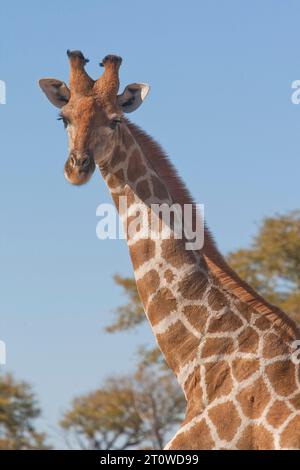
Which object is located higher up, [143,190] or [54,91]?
[54,91]

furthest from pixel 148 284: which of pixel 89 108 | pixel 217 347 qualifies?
pixel 89 108

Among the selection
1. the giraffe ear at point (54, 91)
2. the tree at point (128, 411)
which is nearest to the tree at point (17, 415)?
the tree at point (128, 411)

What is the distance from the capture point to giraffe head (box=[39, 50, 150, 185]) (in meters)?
10.4

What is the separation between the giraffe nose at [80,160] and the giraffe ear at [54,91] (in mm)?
1208

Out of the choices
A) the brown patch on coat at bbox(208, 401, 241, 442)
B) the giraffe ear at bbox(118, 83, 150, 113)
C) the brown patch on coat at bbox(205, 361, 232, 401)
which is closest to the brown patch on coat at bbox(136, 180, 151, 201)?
the giraffe ear at bbox(118, 83, 150, 113)

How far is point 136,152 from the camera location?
36.4ft

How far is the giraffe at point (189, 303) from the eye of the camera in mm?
9594

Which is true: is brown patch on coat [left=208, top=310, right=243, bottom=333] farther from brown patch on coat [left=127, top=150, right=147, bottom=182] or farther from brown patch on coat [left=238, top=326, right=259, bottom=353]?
brown patch on coat [left=127, top=150, right=147, bottom=182]

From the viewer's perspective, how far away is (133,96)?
11422mm

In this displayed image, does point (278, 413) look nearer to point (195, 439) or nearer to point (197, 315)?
point (195, 439)

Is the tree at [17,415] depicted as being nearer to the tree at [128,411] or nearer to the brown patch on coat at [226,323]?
the tree at [128,411]

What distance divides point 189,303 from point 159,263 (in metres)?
0.55
